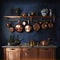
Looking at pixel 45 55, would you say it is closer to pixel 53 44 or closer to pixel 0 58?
pixel 53 44

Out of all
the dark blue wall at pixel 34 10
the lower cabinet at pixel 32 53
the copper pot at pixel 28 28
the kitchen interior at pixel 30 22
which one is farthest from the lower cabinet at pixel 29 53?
the copper pot at pixel 28 28

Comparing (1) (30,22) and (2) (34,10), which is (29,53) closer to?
(1) (30,22)

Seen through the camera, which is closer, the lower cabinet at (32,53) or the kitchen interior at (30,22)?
the lower cabinet at (32,53)

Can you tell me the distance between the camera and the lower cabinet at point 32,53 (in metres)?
5.57

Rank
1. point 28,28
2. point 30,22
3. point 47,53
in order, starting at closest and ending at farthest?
point 47,53 → point 28,28 → point 30,22

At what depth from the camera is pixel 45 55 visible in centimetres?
557

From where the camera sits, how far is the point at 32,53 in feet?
18.3

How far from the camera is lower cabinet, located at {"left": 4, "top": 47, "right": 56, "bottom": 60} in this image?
18.3 feet

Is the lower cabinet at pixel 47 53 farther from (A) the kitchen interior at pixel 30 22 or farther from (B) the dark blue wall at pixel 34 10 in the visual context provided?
(B) the dark blue wall at pixel 34 10

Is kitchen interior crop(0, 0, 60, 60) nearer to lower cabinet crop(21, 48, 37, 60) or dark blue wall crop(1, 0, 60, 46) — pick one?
dark blue wall crop(1, 0, 60, 46)

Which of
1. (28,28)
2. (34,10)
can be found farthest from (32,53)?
(34,10)

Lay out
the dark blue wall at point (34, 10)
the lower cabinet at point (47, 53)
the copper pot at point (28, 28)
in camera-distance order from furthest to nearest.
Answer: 1. the dark blue wall at point (34, 10)
2. the copper pot at point (28, 28)
3. the lower cabinet at point (47, 53)

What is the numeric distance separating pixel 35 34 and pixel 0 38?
42.8 inches

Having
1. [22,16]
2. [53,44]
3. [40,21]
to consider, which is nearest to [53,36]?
[53,44]
